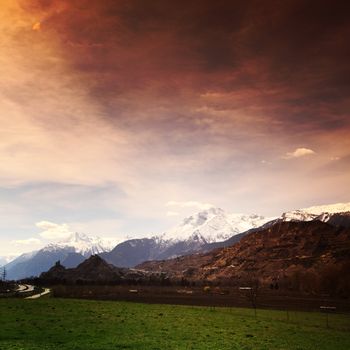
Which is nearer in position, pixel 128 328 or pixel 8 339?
pixel 8 339

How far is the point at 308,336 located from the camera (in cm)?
5581

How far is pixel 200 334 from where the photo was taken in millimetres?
52562

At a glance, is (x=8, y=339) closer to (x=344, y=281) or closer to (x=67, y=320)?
(x=67, y=320)

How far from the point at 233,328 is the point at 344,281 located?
493 feet

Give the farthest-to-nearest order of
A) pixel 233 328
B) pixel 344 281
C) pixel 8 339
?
pixel 344 281 → pixel 233 328 → pixel 8 339

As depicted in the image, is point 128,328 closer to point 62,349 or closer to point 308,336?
point 62,349

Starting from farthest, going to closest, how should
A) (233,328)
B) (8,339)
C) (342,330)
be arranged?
1. (342,330)
2. (233,328)
3. (8,339)

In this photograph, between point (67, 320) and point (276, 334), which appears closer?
point (276, 334)

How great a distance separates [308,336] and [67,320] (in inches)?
1385

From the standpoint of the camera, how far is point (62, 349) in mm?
39562

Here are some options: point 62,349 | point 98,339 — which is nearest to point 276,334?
point 98,339

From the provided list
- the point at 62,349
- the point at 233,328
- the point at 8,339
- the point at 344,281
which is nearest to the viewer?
the point at 62,349

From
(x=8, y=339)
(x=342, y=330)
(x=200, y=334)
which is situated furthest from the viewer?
(x=342, y=330)

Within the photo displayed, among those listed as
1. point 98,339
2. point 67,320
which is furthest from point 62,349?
point 67,320
